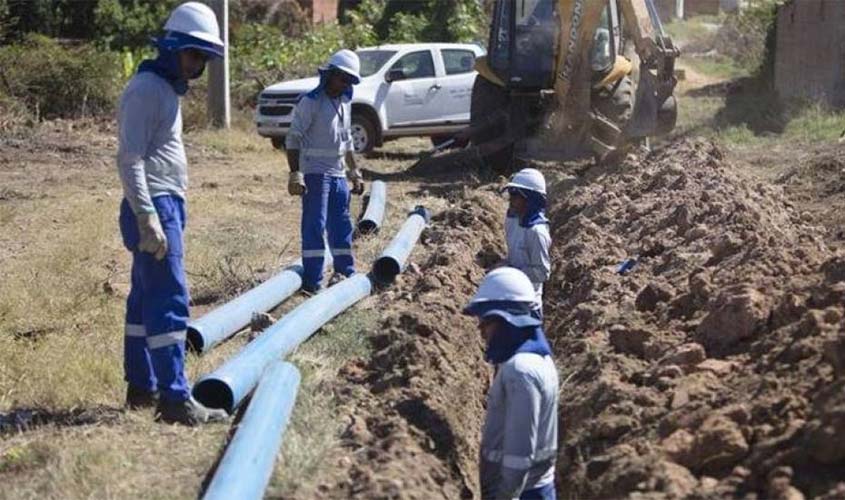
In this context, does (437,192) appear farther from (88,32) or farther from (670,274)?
(88,32)

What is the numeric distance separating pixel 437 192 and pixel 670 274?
8076 mm

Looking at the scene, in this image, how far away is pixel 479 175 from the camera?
709 inches

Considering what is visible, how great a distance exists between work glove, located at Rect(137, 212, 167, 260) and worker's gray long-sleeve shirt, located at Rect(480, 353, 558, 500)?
1.91 meters

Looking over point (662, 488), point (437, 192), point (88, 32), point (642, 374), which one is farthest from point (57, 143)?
point (662, 488)

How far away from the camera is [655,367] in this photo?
737 centimetres

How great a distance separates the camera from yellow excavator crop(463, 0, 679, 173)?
15.9m

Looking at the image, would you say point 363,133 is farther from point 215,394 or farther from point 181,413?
point 181,413

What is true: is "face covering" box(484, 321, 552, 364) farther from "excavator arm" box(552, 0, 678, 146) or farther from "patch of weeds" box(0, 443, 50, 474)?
"excavator arm" box(552, 0, 678, 146)

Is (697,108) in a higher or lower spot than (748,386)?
lower

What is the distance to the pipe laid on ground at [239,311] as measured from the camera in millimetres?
8484

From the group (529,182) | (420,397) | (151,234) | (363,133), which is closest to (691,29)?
(363,133)

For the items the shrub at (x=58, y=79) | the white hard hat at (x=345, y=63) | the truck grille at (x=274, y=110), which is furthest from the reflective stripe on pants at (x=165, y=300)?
the shrub at (x=58, y=79)

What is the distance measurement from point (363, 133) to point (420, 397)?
1406 centimetres

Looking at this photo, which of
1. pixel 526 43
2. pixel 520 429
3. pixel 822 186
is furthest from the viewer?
pixel 526 43
